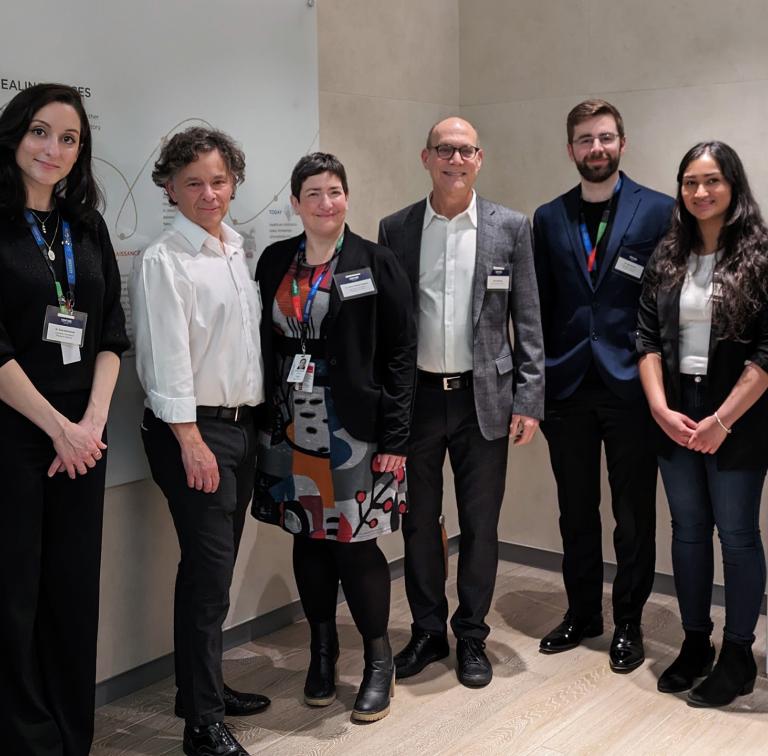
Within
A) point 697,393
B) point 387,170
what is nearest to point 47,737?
point 697,393

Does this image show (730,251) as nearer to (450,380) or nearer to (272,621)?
(450,380)

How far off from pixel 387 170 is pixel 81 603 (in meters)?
2.38

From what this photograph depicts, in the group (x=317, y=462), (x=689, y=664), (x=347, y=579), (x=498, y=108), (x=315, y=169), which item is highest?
(x=498, y=108)

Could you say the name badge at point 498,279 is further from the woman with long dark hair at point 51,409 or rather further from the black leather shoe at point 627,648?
the black leather shoe at point 627,648

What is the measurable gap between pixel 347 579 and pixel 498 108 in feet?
8.13

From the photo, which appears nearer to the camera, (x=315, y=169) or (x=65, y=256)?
(x=65, y=256)

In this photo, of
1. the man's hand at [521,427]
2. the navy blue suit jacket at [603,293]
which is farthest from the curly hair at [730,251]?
the man's hand at [521,427]

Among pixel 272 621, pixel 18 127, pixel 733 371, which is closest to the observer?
pixel 18 127

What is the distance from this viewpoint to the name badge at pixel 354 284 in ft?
9.64

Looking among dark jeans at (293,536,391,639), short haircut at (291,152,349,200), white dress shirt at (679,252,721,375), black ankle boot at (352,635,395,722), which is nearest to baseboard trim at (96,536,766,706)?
dark jeans at (293,536,391,639)

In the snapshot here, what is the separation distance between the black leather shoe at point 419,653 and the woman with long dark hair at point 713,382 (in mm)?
784

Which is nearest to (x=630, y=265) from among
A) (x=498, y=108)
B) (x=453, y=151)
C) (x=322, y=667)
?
(x=453, y=151)

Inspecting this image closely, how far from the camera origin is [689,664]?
335cm

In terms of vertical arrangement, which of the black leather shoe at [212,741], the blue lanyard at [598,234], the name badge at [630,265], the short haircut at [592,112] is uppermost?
the short haircut at [592,112]
